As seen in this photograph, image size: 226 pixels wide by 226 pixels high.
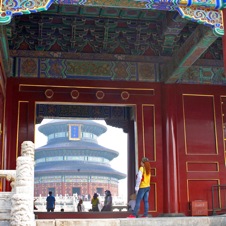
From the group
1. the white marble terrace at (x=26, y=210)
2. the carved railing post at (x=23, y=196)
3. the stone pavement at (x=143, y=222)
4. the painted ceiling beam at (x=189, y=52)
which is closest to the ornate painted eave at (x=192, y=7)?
the painted ceiling beam at (x=189, y=52)

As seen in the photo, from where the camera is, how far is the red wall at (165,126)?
11.1 metres

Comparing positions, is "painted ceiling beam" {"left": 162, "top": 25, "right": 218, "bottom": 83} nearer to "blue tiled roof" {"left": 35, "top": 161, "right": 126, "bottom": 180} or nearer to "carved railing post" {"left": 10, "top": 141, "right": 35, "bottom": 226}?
"carved railing post" {"left": 10, "top": 141, "right": 35, "bottom": 226}

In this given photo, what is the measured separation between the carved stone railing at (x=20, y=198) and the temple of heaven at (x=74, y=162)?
84.2 feet

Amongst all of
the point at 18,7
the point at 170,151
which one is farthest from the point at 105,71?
the point at 18,7

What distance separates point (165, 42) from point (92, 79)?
1.95 m

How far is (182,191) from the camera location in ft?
36.6

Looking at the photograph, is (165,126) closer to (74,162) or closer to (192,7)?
(192,7)

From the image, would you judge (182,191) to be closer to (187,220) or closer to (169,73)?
(169,73)

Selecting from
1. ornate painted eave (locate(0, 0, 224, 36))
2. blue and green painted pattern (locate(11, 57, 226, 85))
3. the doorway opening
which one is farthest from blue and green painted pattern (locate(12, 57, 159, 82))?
the doorway opening

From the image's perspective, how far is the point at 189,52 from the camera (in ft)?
32.5

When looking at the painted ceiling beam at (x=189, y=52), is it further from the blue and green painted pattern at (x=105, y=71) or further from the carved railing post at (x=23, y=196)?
the carved railing post at (x=23, y=196)

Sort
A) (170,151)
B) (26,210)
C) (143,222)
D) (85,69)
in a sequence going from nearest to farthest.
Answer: (26,210) < (143,222) < (170,151) < (85,69)

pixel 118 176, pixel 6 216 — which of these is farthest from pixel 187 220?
pixel 118 176

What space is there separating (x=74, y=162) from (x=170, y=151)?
24.7 m
